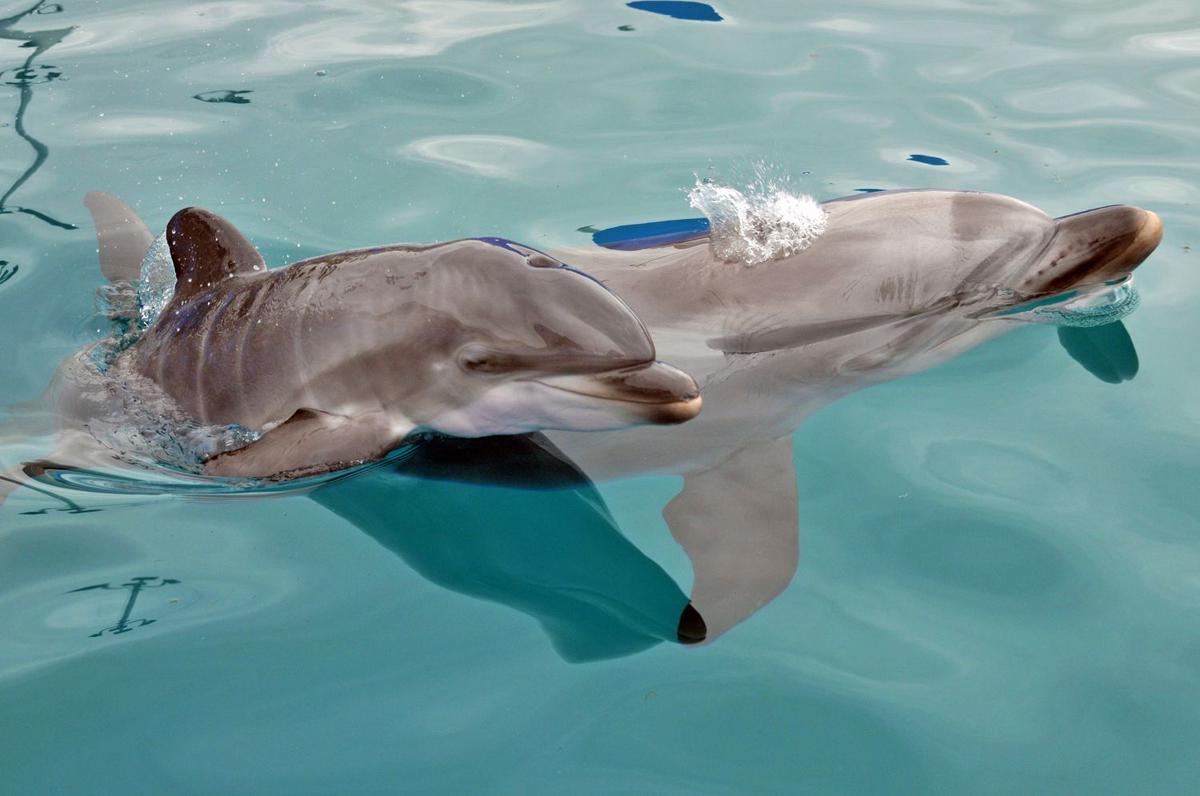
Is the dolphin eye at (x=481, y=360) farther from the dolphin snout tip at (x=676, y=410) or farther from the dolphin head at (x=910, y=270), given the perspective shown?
the dolphin head at (x=910, y=270)

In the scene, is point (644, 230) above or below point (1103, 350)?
above

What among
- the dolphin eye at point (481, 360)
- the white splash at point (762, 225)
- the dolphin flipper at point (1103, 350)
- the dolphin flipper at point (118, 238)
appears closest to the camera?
the dolphin eye at point (481, 360)

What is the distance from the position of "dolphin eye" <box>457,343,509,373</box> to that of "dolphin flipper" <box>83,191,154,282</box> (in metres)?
2.39

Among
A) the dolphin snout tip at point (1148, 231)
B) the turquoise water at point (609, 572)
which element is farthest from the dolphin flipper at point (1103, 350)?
the dolphin snout tip at point (1148, 231)

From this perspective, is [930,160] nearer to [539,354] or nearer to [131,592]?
[539,354]

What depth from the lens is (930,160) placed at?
6762 mm

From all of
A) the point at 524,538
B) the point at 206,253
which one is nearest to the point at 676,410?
the point at 524,538

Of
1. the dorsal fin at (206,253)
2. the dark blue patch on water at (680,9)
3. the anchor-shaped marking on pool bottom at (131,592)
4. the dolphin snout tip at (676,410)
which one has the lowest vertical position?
the anchor-shaped marking on pool bottom at (131,592)

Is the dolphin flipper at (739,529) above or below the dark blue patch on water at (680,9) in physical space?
below

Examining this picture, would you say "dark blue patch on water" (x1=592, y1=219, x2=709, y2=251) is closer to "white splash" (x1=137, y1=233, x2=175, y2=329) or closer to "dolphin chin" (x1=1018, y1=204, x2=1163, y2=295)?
"dolphin chin" (x1=1018, y1=204, x2=1163, y2=295)

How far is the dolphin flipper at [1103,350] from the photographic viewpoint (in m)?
4.87

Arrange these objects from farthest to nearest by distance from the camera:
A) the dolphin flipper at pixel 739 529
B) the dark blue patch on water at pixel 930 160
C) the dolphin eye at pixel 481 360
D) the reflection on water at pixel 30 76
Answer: the dark blue patch on water at pixel 930 160 < the reflection on water at pixel 30 76 < the dolphin eye at pixel 481 360 < the dolphin flipper at pixel 739 529

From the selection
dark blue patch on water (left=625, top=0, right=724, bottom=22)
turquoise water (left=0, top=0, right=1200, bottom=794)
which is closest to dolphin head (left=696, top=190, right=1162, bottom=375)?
turquoise water (left=0, top=0, right=1200, bottom=794)

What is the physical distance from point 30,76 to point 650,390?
5907 mm
